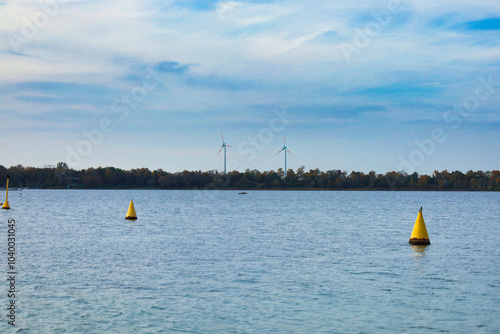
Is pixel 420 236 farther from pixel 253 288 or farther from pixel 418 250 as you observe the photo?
pixel 253 288

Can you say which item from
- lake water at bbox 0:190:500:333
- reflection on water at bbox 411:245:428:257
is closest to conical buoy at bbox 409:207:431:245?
reflection on water at bbox 411:245:428:257

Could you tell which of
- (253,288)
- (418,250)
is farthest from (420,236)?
(253,288)

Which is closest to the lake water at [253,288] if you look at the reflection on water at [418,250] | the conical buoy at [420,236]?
the reflection on water at [418,250]

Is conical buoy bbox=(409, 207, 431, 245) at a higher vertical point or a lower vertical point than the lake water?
higher

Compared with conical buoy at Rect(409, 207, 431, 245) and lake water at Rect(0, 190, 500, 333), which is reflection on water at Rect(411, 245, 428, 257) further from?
conical buoy at Rect(409, 207, 431, 245)

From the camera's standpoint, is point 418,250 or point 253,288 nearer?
point 253,288

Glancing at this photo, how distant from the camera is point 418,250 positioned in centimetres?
3959

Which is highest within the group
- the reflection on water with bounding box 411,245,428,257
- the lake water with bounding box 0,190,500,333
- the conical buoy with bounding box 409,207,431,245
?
the conical buoy with bounding box 409,207,431,245

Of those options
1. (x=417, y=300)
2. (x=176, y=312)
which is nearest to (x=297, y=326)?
(x=176, y=312)

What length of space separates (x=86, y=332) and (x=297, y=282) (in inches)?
446

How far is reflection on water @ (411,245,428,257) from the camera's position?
3722 centimetres

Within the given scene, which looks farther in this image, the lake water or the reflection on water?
the reflection on water

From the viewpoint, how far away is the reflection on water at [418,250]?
122 feet

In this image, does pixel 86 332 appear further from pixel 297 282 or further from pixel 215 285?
pixel 297 282
